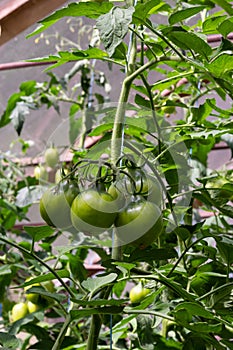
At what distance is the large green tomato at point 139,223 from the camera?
637 mm

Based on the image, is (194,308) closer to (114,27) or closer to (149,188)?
(149,188)

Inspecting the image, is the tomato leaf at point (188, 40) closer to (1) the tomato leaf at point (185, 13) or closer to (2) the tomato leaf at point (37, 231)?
(1) the tomato leaf at point (185, 13)

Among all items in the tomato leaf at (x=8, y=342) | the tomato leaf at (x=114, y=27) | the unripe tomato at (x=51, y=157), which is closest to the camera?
the tomato leaf at (x=114, y=27)

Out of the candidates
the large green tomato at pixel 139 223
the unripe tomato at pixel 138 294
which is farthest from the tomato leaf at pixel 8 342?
the unripe tomato at pixel 138 294

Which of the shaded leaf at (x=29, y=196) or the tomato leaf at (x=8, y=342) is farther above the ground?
the shaded leaf at (x=29, y=196)

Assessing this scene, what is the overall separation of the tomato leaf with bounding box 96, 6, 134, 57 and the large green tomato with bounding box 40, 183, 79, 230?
168 millimetres

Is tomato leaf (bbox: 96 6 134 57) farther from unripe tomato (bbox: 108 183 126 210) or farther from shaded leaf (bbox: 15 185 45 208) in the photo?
shaded leaf (bbox: 15 185 45 208)

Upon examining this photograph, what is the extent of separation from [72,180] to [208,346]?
0.44m

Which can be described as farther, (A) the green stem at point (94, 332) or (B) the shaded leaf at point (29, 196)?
(B) the shaded leaf at point (29, 196)

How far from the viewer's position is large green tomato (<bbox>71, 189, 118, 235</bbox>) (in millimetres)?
629

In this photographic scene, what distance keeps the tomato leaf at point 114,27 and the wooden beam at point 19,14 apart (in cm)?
114

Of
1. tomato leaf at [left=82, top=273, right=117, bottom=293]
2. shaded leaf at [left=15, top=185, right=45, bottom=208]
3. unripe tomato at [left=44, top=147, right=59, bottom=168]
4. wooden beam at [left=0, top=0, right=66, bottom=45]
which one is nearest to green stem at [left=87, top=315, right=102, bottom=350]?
tomato leaf at [left=82, top=273, right=117, bottom=293]

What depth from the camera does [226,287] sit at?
0.80 m

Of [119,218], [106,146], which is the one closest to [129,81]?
[106,146]
